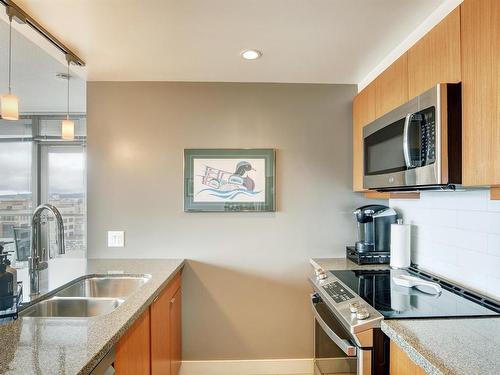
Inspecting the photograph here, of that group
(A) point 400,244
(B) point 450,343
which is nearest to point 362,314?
(B) point 450,343

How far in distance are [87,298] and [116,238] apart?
694mm

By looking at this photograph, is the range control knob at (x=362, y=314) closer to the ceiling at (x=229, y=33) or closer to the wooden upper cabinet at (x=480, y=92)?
the wooden upper cabinet at (x=480, y=92)

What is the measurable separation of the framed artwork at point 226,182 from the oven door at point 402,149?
0.75 metres

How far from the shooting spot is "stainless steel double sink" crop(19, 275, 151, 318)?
1.60 meters

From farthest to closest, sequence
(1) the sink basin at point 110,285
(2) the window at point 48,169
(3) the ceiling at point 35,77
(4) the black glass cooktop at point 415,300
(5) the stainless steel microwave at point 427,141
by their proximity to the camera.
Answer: (2) the window at point 48,169 < (1) the sink basin at point 110,285 < (3) the ceiling at point 35,77 < (4) the black glass cooktop at point 415,300 < (5) the stainless steel microwave at point 427,141

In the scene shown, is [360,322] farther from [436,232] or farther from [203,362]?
[203,362]

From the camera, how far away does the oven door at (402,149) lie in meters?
1.26

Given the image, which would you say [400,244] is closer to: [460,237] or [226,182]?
[460,237]

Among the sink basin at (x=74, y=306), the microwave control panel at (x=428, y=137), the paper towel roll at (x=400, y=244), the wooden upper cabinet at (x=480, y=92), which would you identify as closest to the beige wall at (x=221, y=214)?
the paper towel roll at (x=400, y=244)

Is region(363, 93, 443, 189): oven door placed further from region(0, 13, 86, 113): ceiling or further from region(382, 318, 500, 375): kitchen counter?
region(0, 13, 86, 113): ceiling

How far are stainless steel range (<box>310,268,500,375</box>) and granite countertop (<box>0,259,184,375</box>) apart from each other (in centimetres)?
89

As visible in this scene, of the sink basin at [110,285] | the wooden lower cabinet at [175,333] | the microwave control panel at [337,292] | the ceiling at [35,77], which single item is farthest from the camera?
the wooden lower cabinet at [175,333]

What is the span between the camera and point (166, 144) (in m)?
2.42

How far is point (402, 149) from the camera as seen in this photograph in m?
1.49
